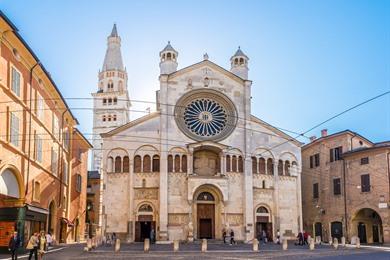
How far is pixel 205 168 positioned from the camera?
4547 cm

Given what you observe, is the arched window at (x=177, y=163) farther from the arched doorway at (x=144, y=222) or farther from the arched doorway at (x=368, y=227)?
the arched doorway at (x=368, y=227)

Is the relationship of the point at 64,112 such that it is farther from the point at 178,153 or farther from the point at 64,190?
the point at 178,153

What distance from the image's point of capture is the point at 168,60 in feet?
159

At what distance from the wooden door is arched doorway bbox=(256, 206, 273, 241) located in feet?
14.0

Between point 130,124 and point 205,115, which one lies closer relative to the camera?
point 130,124

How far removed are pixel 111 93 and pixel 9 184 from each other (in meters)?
63.2

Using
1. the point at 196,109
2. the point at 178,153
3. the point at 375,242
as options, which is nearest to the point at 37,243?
the point at 178,153

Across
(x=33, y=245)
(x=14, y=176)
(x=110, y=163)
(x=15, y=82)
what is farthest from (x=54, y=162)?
(x=33, y=245)

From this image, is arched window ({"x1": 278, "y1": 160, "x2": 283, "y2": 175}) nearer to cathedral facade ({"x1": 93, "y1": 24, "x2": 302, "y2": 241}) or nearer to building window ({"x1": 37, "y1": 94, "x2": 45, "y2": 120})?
cathedral facade ({"x1": 93, "y1": 24, "x2": 302, "y2": 241})

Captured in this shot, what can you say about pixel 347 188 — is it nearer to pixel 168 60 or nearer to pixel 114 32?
pixel 168 60

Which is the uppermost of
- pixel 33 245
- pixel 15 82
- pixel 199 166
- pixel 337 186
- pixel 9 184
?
pixel 15 82

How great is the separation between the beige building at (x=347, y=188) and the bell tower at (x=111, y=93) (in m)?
43.8

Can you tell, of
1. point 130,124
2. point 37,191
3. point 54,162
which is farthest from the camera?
point 130,124

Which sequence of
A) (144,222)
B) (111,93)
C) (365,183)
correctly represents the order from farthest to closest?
1. (111,93)
2. (365,183)
3. (144,222)
